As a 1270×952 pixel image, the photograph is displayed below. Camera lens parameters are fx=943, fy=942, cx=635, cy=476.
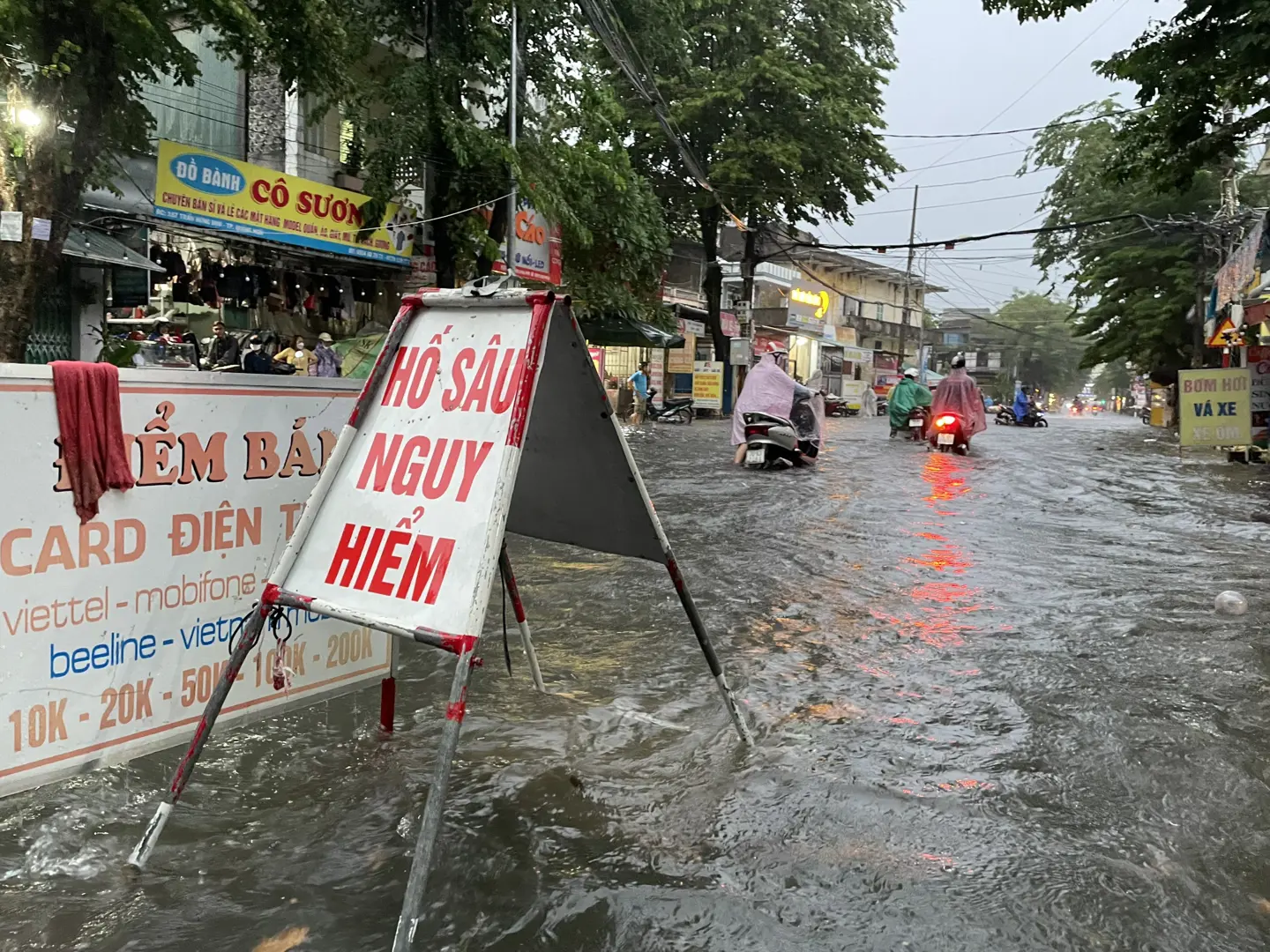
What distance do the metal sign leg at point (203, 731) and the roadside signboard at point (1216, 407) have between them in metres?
15.9

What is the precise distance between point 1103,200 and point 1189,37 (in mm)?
Answer: 20229

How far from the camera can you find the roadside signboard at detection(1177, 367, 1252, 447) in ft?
48.2

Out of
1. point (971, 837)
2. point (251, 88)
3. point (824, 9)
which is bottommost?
point (971, 837)

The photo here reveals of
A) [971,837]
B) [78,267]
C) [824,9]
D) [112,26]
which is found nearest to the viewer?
[971,837]

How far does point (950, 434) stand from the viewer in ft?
55.3

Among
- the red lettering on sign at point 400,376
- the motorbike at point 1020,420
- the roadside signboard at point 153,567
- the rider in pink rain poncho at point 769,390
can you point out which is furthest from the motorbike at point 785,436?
the motorbike at point 1020,420

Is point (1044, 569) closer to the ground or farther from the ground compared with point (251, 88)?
closer to the ground

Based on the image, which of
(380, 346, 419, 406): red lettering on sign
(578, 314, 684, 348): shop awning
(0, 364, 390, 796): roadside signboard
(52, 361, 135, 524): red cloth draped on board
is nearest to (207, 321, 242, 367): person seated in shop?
(578, 314, 684, 348): shop awning

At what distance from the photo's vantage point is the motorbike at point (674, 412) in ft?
91.0

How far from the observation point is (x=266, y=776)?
3070mm

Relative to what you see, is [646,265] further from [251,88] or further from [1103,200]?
[1103,200]

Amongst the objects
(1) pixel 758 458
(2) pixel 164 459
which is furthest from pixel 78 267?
(2) pixel 164 459

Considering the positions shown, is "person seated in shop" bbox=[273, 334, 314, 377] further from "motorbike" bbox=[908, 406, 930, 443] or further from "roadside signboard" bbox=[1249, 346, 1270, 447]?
"roadside signboard" bbox=[1249, 346, 1270, 447]

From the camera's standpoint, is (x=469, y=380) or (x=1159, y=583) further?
(x=1159, y=583)
